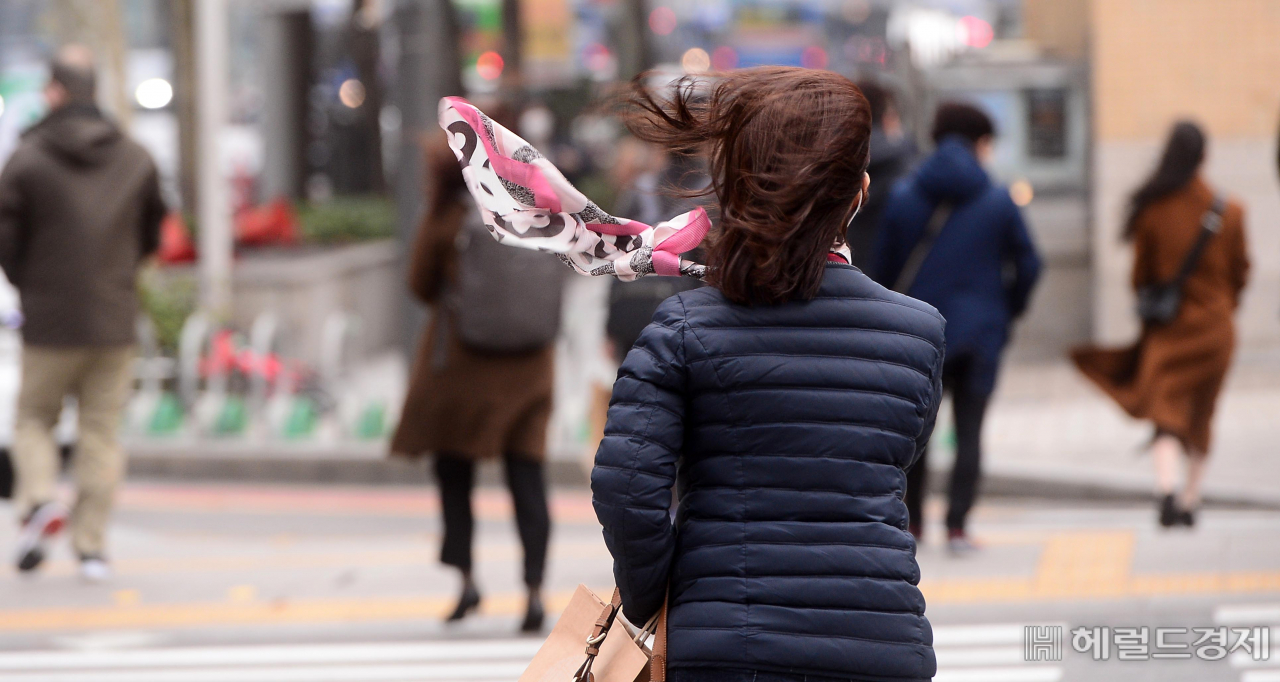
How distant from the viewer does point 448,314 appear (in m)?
5.69

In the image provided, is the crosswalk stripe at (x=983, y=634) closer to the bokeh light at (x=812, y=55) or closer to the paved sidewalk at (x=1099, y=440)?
the paved sidewalk at (x=1099, y=440)

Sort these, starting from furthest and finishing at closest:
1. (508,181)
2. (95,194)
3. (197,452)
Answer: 1. (197,452)
2. (95,194)
3. (508,181)

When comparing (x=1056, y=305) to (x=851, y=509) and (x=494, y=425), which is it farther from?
(x=851, y=509)

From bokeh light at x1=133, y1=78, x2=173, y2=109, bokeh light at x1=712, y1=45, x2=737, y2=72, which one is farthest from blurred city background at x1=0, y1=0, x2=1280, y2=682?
bokeh light at x1=712, y1=45, x2=737, y2=72

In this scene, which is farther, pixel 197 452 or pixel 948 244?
pixel 197 452

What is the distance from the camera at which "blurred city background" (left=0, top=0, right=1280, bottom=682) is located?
5949 millimetres

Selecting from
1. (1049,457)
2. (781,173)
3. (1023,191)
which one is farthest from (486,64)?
(781,173)

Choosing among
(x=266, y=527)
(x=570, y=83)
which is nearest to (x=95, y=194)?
(x=266, y=527)

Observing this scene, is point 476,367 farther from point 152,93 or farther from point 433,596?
point 152,93

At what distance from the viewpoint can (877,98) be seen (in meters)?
6.92

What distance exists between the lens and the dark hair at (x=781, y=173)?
2.46m

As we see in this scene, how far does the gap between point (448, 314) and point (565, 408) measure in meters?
4.22

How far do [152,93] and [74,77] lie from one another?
1052 inches

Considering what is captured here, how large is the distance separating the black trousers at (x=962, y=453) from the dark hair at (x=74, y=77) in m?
3.83
